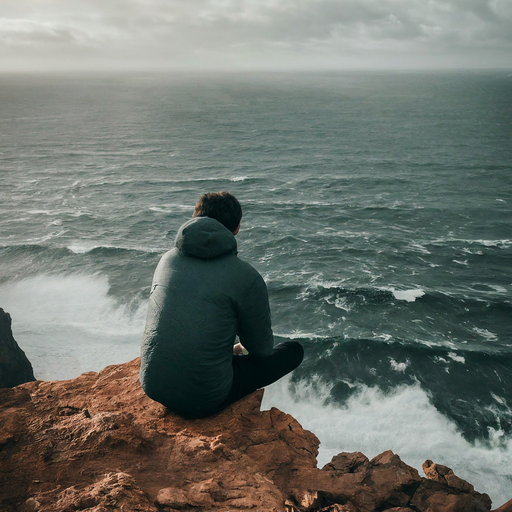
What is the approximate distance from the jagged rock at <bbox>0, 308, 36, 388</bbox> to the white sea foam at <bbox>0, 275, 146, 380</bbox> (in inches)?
78.4

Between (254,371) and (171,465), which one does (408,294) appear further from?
(171,465)

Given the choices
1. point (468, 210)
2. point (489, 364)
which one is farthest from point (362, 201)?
point (489, 364)

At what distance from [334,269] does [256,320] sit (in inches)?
1141

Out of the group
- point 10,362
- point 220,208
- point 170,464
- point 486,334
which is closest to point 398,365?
point 486,334

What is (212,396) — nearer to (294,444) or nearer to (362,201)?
(294,444)

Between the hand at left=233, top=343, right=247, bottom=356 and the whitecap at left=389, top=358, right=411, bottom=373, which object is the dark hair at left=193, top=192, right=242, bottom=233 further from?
the whitecap at left=389, top=358, right=411, bottom=373

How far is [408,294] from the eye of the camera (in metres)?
29.0

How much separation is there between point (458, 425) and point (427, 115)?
128 m

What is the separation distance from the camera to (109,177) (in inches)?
2461

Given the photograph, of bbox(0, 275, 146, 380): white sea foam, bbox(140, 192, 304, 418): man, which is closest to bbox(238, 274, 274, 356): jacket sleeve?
bbox(140, 192, 304, 418): man

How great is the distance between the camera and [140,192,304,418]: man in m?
4.47

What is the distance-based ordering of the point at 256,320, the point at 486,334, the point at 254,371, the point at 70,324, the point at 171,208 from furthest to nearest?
1. the point at 171,208
2. the point at 70,324
3. the point at 486,334
4. the point at 254,371
5. the point at 256,320

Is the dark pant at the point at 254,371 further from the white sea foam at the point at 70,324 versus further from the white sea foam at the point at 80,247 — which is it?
the white sea foam at the point at 80,247

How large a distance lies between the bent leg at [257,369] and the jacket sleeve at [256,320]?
0.80 feet
